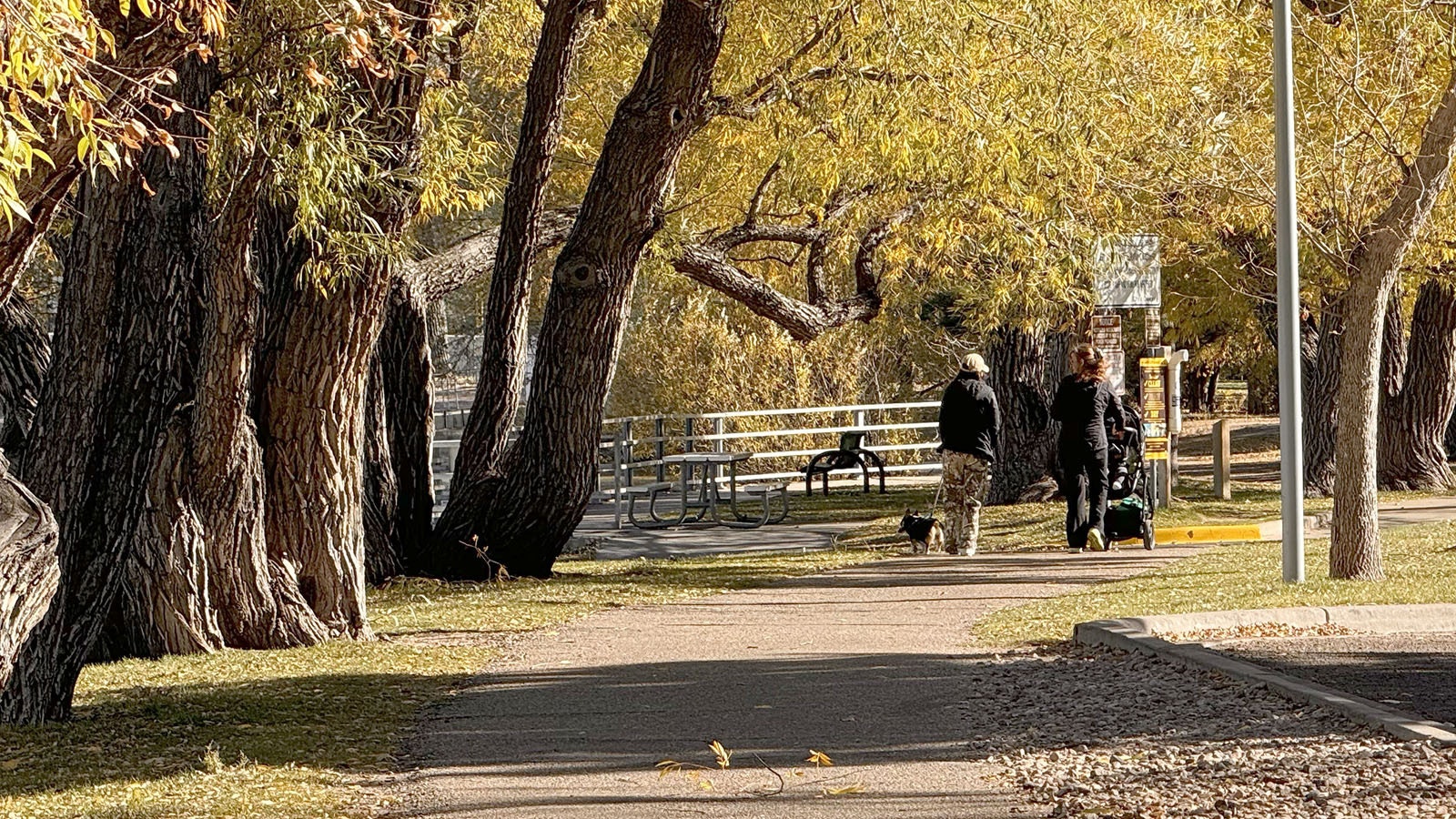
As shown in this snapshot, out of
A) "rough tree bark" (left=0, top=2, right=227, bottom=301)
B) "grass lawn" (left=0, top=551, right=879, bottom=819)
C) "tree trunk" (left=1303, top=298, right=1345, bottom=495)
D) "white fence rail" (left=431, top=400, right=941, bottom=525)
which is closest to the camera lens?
"rough tree bark" (left=0, top=2, right=227, bottom=301)

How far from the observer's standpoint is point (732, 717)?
8.84 m

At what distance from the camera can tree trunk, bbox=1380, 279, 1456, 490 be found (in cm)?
2612

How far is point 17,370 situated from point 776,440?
2091 centimetres

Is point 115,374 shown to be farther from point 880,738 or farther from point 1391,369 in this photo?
point 1391,369

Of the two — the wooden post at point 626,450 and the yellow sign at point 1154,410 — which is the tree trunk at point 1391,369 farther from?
the wooden post at point 626,450

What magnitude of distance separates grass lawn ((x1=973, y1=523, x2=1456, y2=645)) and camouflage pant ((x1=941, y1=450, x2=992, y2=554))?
6.61ft

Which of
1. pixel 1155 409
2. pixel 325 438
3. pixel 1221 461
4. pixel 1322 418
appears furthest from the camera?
pixel 1322 418

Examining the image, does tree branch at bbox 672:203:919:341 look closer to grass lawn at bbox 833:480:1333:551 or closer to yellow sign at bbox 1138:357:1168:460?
grass lawn at bbox 833:480:1333:551

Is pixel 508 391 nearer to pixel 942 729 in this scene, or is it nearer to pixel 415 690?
pixel 415 690

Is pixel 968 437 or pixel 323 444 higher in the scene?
pixel 968 437

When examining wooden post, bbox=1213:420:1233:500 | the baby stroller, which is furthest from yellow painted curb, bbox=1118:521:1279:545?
wooden post, bbox=1213:420:1233:500

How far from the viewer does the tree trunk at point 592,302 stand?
50.2ft

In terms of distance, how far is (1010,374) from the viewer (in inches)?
957

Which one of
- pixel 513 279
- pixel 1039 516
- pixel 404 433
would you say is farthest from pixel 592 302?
pixel 1039 516
